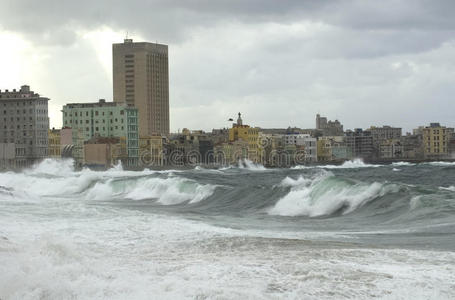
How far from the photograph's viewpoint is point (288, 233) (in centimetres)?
2466

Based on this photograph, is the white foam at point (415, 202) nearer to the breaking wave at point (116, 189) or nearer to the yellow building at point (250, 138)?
the breaking wave at point (116, 189)

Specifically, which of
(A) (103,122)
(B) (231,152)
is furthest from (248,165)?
(A) (103,122)

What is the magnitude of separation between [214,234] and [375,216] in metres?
9.73

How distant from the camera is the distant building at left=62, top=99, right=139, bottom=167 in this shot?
14959 cm

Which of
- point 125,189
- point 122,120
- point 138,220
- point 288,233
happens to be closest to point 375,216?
point 288,233

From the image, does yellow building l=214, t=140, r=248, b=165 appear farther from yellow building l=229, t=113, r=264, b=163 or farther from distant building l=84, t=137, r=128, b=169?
distant building l=84, t=137, r=128, b=169

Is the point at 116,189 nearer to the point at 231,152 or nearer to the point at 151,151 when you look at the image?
the point at 151,151

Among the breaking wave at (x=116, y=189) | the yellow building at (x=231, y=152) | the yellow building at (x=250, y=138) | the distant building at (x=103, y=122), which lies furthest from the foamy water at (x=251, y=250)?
the yellow building at (x=250, y=138)

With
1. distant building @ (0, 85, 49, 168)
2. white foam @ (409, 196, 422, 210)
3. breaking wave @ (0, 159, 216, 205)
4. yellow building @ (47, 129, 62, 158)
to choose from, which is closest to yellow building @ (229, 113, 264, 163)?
yellow building @ (47, 129, 62, 158)

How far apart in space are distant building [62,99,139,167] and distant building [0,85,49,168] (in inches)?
290

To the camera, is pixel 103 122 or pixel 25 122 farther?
pixel 103 122

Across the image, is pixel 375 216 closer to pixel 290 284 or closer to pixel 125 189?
pixel 290 284

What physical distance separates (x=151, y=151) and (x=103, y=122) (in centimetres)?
1070

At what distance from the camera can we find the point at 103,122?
154 meters
